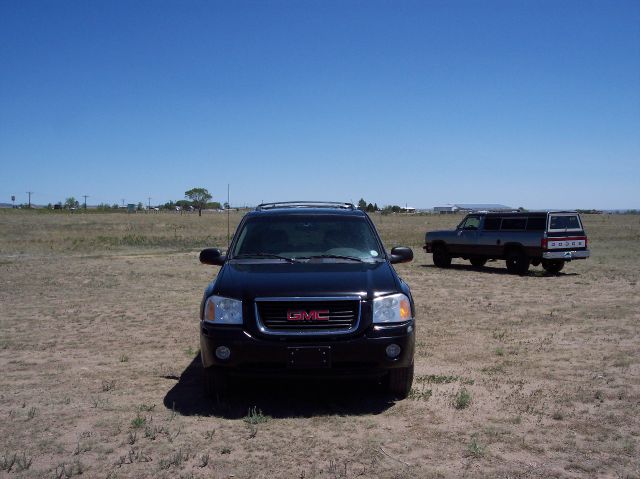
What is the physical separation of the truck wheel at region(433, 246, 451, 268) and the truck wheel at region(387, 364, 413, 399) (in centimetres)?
1510

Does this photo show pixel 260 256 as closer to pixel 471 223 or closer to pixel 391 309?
pixel 391 309

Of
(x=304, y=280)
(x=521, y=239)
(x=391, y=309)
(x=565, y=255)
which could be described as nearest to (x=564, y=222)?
(x=565, y=255)

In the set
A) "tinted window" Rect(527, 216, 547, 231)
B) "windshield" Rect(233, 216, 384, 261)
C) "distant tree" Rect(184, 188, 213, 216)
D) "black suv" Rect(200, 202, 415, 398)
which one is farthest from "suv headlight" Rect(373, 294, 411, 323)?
"distant tree" Rect(184, 188, 213, 216)

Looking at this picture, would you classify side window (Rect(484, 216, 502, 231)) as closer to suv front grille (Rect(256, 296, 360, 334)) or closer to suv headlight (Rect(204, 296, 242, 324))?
suv front grille (Rect(256, 296, 360, 334))

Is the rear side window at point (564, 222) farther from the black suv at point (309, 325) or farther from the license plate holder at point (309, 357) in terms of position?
the license plate holder at point (309, 357)

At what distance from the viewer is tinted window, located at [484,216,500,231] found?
62.5 ft

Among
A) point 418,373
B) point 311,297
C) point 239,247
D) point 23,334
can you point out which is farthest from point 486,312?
point 23,334

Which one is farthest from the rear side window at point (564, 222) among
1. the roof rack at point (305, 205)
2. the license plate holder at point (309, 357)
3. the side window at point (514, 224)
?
the license plate holder at point (309, 357)

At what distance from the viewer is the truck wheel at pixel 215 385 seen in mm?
5504

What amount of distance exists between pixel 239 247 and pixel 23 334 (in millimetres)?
4231

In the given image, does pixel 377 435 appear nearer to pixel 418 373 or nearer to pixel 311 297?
pixel 311 297

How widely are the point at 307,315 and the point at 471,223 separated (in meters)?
15.7

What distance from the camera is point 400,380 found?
556 cm

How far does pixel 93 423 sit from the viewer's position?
16.7ft
